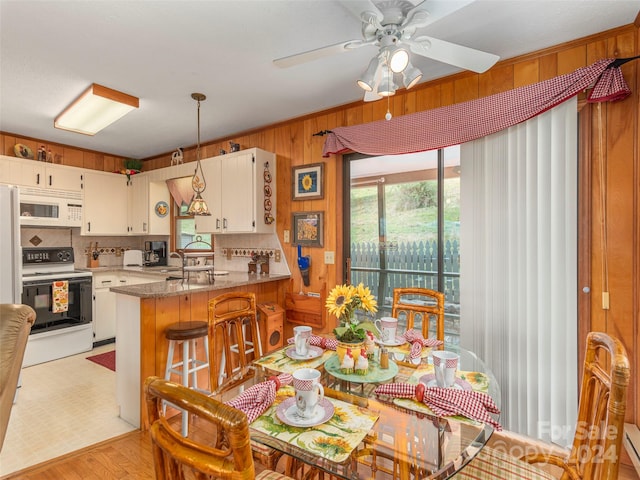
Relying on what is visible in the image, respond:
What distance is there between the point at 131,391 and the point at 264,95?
2529 mm

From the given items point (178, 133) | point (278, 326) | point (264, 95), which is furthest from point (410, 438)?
point (178, 133)

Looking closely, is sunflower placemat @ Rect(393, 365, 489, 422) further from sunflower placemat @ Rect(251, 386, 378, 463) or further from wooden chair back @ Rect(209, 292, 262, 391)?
wooden chair back @ Rect(209, 292, 262, 391)

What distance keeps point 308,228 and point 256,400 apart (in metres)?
2.15

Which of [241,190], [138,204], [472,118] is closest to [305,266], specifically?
[241,190]

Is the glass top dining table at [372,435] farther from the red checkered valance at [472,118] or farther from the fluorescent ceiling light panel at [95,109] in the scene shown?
the fluorescent ceiling light panel at [95,109]

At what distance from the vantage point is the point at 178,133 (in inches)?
146

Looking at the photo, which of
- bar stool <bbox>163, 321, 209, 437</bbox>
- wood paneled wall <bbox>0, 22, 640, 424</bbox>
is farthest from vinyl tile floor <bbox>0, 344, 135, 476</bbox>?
wood paneled wall <bbox>0, 22, 640, 424</bbox>

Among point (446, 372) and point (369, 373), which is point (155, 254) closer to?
point (369, 373)

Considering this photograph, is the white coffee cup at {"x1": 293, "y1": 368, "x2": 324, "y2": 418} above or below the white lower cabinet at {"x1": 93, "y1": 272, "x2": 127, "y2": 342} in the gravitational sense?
above

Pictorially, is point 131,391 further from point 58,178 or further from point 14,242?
point 58,178

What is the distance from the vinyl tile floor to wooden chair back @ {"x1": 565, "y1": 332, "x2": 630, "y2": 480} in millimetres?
2584

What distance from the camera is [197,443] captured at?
68cm

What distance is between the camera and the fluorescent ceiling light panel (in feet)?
8.52

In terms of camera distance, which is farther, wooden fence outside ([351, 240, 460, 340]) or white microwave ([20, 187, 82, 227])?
white microwave ([20, 187, 82, 227])
